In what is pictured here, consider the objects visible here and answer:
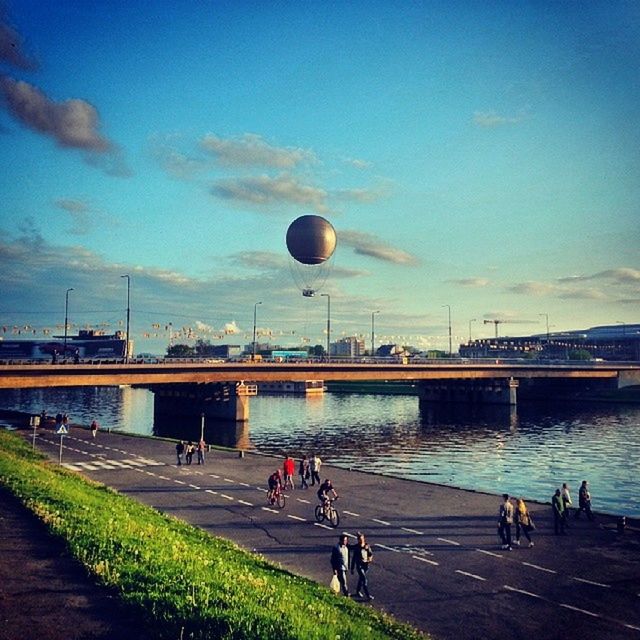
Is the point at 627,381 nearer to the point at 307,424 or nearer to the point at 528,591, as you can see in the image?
the point at 307,424

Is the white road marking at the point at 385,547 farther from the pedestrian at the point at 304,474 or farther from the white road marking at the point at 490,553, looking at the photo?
the pedestrian at the point at 304,474

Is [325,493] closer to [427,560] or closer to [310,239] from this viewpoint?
[427,560]

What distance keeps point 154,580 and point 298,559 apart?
684 centimetres

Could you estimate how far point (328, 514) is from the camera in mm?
24500

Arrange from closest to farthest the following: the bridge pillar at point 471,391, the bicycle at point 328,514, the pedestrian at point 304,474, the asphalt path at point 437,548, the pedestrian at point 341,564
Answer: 1. the asphalt path at point 437,548
2. the pedestrian at point 341,564
3. the bicycle at point 328,514
4. the pedestrian at point 304,474
5. the bridge pillar at point 471,391

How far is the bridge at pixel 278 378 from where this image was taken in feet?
204

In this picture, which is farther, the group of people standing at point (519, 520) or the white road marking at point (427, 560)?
the group of people standing at point (519, 520)

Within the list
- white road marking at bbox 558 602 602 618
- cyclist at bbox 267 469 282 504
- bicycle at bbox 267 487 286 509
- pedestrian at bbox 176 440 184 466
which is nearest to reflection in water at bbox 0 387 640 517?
pedestrian at bbox 176 440 184 466

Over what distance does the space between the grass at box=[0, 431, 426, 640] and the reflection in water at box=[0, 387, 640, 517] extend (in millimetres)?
22128

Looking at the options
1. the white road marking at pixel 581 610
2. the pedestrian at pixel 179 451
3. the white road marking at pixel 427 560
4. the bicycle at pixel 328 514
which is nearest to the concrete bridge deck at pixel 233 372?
the pedestrian at pixel 179 451

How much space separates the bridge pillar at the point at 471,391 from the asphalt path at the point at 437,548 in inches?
2980

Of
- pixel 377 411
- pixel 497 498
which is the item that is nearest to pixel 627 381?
pixel 377 411

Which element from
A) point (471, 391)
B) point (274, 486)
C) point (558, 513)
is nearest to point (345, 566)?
point (558, 513)

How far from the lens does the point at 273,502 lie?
27828 millimetres
